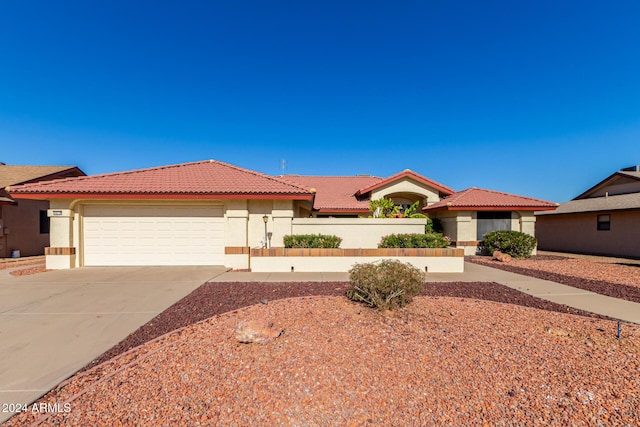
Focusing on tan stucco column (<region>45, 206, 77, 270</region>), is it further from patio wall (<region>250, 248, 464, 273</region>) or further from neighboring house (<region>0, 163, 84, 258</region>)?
patio wall (<region>250, 248, 464, 273</region>)

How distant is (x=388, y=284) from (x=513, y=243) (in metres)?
12.3

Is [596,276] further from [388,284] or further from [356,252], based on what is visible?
[388,284]

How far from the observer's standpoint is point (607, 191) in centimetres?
1977

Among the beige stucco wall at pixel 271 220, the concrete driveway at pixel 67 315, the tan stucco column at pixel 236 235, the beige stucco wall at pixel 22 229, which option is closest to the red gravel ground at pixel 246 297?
the concrete driveway at pixel 67 315

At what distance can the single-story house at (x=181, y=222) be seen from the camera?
10273mm

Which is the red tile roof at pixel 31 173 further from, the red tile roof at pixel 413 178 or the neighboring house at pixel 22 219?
the red tile roof at pixel 413 178

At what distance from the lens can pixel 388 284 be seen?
5.10 meters

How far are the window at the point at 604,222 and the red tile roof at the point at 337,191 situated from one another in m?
14.1

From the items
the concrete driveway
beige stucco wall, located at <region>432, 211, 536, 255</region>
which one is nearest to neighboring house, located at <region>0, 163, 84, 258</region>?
the concrete driveway

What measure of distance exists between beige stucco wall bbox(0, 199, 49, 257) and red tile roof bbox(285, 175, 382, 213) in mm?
15459

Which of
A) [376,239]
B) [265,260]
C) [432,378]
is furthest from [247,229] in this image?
[432,378]

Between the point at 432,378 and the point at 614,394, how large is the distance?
6.11 feet

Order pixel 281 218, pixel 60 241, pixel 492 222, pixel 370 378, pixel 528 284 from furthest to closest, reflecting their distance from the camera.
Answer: pixel 492 222 < pixel 281 218 < pixel 60 241 < pixel 528 284 < pixel 370 378

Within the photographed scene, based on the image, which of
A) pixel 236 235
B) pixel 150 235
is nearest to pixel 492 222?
pixel 236 235
